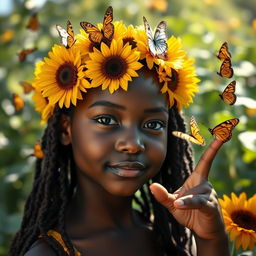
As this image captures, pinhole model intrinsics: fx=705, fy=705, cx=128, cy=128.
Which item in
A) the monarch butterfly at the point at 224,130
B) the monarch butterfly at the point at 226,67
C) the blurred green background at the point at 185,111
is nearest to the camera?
the monarch butterfly at the point at 224,130

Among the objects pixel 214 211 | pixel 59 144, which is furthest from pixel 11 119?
pixel 214 211

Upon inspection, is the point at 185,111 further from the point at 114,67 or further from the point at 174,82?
the point at 114,67

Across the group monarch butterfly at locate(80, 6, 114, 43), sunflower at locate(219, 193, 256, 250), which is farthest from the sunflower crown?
sunflower at locate(219, 193, 256, 250)

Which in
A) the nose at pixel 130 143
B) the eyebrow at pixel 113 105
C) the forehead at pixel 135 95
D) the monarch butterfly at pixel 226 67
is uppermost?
the monarch butterfly at pixel 226 67

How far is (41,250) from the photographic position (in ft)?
6.93

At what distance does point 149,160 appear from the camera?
211 centimetres

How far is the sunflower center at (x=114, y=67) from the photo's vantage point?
6.93ft

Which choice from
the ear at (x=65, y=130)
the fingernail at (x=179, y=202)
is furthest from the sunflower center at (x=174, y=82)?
the fingernail at (x=179, y=202)

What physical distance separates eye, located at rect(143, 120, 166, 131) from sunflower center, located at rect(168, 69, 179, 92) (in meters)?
0.13

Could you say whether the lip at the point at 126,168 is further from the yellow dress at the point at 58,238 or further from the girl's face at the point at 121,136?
the yellow dress at the point at 58,238

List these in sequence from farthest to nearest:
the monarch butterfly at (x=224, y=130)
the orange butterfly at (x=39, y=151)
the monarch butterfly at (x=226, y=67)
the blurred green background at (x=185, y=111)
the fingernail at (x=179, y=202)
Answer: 1. the blurred green background at (x=185, y=111)
2. the orange butterfly at (x=39, y=151)
3. the monarch butterfly at (x=226, y=67)
4. the monarch butterfly at (x=224, y=130)
5. the fingernail at (x=179, y=202)

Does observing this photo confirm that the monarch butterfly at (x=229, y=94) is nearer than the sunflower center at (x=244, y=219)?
Yes

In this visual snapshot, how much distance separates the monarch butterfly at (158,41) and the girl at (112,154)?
11 millimetres

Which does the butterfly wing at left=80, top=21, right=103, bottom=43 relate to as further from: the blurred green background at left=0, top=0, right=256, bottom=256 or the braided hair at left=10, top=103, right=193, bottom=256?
the blurred green background at left=0, top=0, right=256, bottom=256
